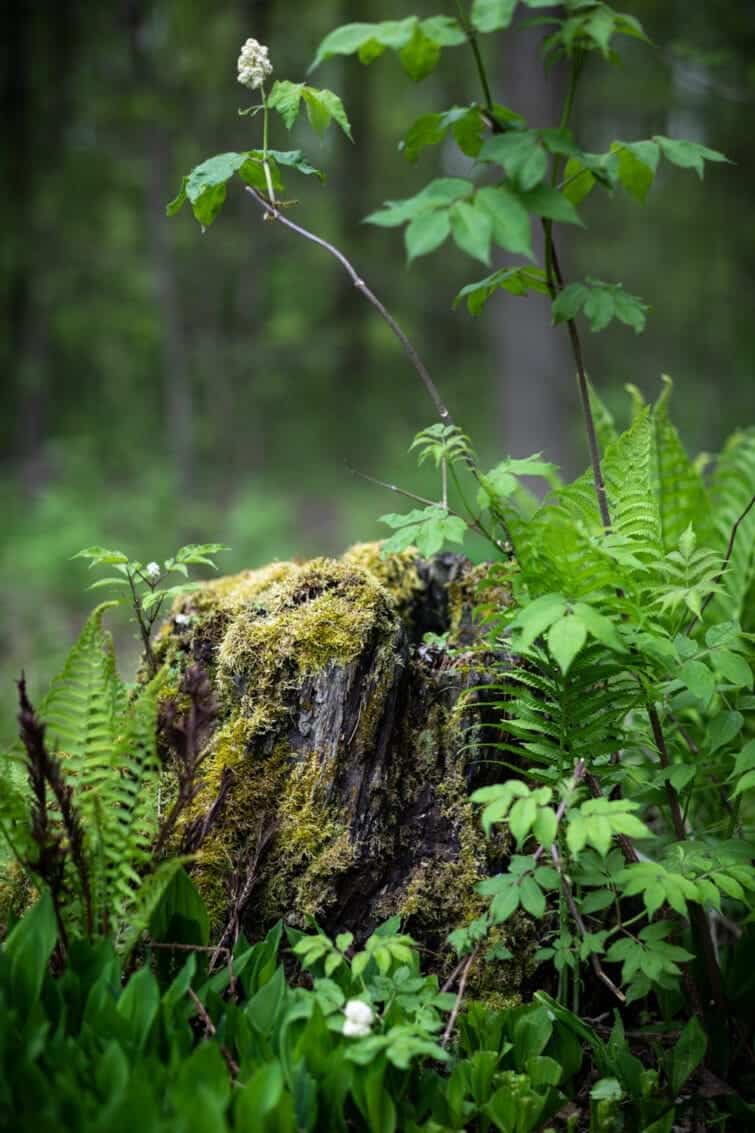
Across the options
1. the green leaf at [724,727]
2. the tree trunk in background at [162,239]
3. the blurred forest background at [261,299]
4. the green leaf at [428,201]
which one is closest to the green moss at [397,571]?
the green leaf at [724,727]

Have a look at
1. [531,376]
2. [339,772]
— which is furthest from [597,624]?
[531,376]

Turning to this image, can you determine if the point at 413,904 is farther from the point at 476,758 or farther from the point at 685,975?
the point at 685,975

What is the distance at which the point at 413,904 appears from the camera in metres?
2.31

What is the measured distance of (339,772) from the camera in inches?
92.1

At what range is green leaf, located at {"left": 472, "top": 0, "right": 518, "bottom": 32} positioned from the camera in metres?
1.51

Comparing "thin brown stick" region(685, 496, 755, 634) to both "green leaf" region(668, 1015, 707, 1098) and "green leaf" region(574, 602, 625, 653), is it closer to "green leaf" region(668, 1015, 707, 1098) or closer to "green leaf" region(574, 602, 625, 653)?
"green leaf" region(574, 602, 625, 653)

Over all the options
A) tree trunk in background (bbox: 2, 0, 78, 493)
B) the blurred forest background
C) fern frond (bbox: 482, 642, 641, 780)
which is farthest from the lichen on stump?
tree trunk in background (bbox: 2, 0, 78, 493)

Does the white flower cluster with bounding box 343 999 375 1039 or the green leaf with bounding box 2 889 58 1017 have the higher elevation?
the green leaf with bounding box 2 889 58 1017

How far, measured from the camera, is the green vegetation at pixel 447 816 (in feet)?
5.32

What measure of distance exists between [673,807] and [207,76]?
11.9 metres

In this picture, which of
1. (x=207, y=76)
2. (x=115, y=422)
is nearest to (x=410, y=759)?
(x=207, y=76)

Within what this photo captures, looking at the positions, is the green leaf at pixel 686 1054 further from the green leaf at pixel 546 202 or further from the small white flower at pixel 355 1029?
the green leaf at pixel 546 202

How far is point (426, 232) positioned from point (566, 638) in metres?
0.80

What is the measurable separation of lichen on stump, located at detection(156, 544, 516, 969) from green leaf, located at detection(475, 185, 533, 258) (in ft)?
3.85
